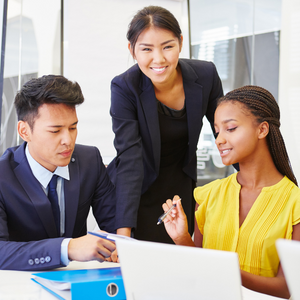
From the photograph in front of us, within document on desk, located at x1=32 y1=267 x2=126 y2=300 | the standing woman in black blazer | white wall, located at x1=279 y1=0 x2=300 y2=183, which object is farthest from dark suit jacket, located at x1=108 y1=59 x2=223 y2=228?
white wall, located at x1=279 y1=0 x2=300 y2=183

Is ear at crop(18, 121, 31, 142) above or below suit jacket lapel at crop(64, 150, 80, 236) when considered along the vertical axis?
above

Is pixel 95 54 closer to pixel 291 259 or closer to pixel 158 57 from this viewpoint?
pixel 158 57

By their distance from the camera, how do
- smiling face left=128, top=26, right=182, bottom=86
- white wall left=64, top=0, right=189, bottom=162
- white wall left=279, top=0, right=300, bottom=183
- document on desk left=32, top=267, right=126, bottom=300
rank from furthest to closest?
white wall left=64, top=0, right=189, bottom=162
white wall left=279, top=0, right=300, bottom=183
smiling face left=128, top=26, right=182, bottom=86
document on desk left=32, top=267, right=126, bottom=300

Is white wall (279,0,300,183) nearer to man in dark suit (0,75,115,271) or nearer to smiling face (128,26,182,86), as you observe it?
smiling face (128,26,182,86)

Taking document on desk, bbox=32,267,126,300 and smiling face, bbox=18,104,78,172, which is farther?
smiling face, bbox=18,104,78,172

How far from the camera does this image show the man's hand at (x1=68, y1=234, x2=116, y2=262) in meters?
1.23

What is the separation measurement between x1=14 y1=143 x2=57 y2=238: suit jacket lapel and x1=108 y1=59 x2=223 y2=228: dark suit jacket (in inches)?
13.2

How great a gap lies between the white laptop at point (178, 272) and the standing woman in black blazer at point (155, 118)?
2.80 ft

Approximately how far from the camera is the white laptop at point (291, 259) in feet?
1.98

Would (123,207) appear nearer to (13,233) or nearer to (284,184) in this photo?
(13,233)

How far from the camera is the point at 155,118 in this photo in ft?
6.20

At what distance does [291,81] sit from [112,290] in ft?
10.4

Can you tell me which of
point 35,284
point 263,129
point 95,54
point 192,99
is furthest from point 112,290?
point 95,54

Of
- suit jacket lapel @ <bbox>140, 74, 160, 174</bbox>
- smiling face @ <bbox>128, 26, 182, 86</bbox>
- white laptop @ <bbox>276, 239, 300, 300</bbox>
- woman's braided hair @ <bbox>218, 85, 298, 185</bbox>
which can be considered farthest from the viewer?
suit jacket lapel @ <bbox>140, 74, 160, 174</bbox>
